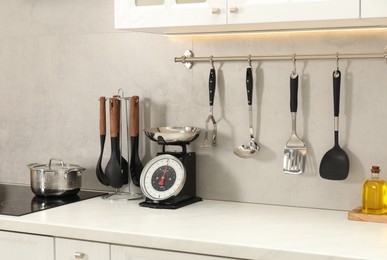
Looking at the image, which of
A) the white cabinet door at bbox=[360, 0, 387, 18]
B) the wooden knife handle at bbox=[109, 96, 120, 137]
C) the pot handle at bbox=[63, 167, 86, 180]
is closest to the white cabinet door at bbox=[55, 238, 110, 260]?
the pot handle at bbox=[63, 167, 86, 180]

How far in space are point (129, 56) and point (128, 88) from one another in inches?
5.3

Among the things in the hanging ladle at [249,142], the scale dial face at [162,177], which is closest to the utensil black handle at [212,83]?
the hanging ladle at [249,142]

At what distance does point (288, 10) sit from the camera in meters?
2.38

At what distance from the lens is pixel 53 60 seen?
324 cm

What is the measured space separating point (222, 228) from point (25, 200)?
0.94m

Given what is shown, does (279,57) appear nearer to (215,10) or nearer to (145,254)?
(215,10)

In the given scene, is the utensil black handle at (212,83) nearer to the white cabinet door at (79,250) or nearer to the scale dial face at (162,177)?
the scale dial face at (162,177)

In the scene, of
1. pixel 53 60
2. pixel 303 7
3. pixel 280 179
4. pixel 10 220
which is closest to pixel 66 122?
pixel 53 60

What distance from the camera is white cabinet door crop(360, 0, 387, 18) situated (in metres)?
2.24

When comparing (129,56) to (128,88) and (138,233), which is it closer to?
(128,88)

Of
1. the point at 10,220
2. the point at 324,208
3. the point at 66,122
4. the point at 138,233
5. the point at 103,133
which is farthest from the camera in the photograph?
the point at 66,122

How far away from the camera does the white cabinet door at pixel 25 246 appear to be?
2.50m

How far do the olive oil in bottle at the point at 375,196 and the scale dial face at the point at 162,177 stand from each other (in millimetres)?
675

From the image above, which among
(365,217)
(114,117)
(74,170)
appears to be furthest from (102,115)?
(365,217)
